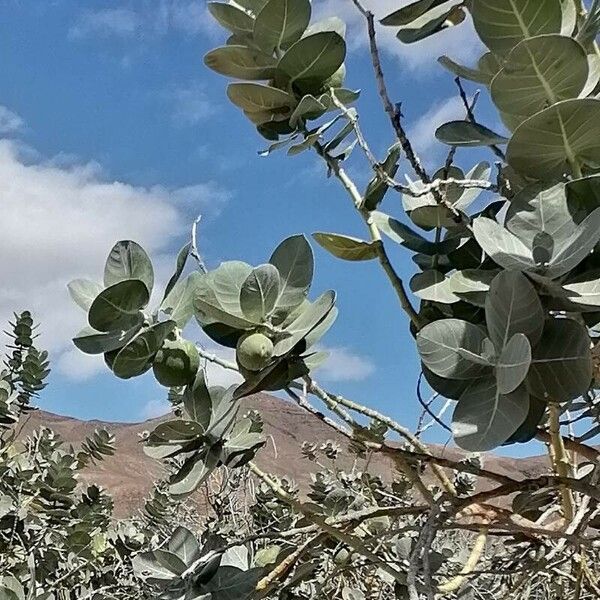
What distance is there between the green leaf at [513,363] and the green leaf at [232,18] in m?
0.37

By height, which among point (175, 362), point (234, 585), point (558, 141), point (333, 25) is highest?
point (333, 25)

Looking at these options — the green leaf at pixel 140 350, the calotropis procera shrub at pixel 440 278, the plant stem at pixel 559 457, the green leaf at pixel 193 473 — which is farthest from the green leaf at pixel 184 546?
the plant stem at pixel 559 457

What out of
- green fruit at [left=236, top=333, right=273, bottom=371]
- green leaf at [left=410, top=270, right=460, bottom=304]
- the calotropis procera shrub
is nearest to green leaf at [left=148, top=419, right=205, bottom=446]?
the calotropis procera shrub

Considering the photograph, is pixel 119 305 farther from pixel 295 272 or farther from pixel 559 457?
pixel 559 457

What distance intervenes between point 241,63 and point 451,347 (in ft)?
1.07

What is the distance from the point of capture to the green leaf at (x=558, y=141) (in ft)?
1.49

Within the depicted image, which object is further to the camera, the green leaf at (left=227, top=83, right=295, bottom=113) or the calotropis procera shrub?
the green leaf at (left=227, top=83, right=295, bottom=113)

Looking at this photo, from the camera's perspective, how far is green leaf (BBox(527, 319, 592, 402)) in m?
0.45

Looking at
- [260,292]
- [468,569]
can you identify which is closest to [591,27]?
[260,292]

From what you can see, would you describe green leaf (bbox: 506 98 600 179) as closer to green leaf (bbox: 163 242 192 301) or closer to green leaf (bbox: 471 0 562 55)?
green leaf (bbox: 471 0 562 55)

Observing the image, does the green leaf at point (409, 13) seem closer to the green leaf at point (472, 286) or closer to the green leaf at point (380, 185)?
the green leaf at point (380, 185)

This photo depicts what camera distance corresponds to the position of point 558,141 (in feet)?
1.55

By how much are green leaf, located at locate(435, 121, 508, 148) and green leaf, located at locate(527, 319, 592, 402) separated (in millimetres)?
139

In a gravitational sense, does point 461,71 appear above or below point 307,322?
above
